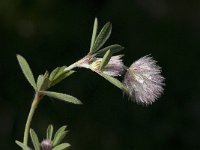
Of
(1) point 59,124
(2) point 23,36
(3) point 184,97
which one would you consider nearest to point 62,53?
(2) point 23,36

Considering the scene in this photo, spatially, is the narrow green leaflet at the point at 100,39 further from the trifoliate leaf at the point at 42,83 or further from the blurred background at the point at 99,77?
the blurred background at the point at 99,77

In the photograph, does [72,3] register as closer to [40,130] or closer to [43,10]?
[43,10]

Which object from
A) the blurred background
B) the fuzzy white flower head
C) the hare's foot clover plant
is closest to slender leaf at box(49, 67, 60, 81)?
the hare's foot clover plant

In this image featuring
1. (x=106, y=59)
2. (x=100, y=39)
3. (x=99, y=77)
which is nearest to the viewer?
(x=106, y=59)

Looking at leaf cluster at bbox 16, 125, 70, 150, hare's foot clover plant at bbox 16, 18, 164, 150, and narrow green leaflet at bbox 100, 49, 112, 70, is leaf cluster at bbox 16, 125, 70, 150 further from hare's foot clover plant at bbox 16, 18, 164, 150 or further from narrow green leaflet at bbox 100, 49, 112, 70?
narrow green leaflet at bbox 100, 49, 112, 70

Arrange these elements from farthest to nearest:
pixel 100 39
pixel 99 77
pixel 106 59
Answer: pixel 99 77
pixel 100 39
pixel 106 59

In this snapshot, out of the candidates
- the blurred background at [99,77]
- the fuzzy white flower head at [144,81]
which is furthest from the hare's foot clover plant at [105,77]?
the blurred background at [99,77]

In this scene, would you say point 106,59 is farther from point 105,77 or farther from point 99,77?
point 99,77

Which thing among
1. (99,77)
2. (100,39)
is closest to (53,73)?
(100,39)
